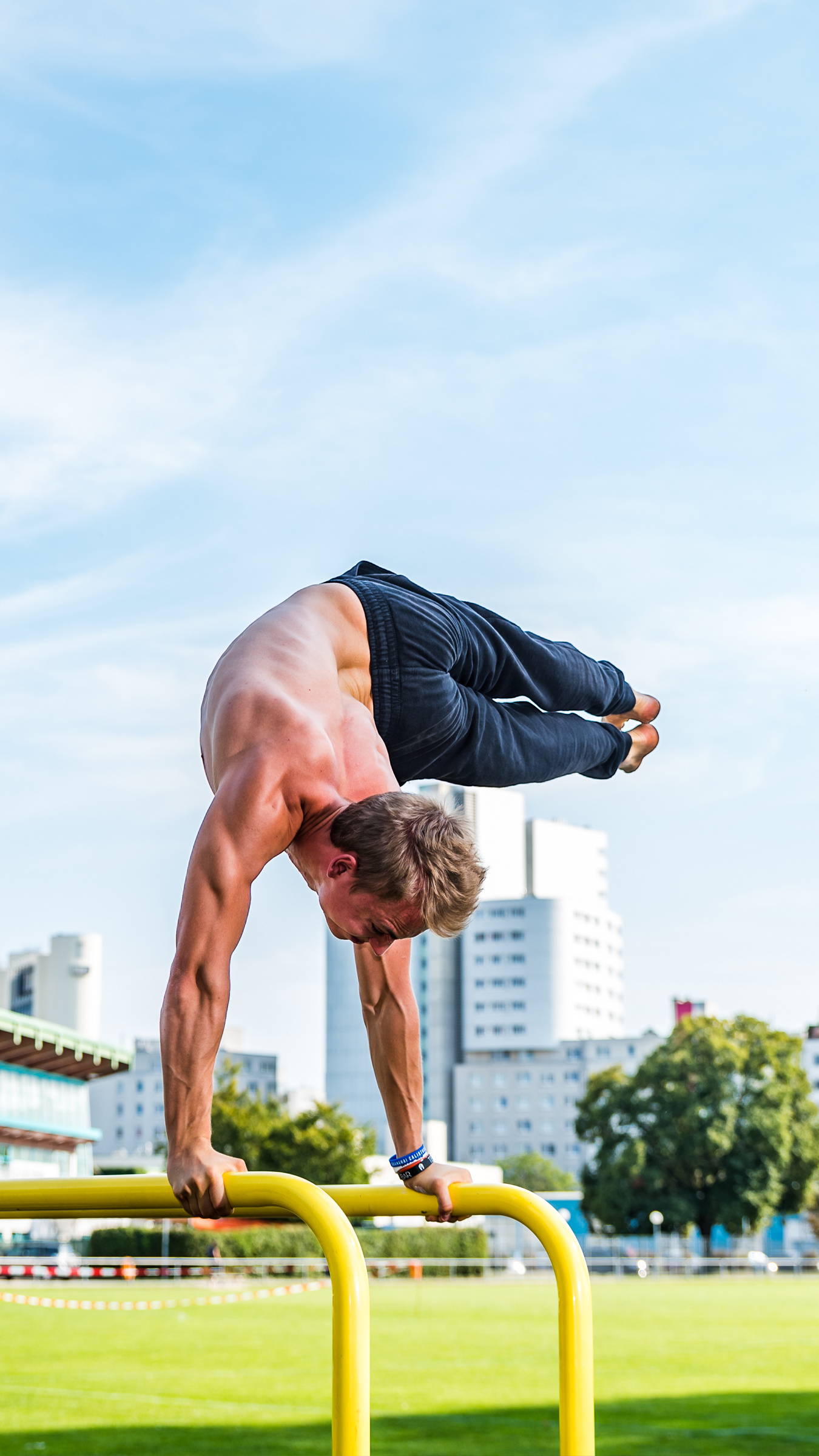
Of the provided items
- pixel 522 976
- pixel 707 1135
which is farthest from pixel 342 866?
pixel 522 976

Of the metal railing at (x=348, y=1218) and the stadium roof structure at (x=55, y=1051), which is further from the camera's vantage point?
the stadium roof structure at (x=55, y=1051)

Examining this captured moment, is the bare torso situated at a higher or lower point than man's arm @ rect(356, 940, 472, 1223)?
higher

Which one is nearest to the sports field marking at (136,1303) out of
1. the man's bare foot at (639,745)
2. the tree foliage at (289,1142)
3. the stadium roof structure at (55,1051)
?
the tree foliage at (289,1142)

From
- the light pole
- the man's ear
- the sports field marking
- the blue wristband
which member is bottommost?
the light pole

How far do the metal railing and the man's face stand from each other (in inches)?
21.9

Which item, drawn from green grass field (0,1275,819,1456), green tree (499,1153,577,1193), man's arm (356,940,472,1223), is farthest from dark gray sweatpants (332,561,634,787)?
green tree (499,1153,577,1193)

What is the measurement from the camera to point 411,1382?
15.7 meters

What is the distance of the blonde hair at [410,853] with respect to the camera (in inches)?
132

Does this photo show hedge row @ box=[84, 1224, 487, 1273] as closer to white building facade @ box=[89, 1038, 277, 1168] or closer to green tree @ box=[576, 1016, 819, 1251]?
green tree @ box=[576, 1016, 819, 1251]

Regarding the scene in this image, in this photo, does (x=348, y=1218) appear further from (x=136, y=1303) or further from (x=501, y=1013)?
(x=501, y=1013)

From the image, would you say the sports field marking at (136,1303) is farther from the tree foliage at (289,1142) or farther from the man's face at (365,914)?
the man's face at (365,914)

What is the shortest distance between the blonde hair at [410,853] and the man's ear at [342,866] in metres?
0.01

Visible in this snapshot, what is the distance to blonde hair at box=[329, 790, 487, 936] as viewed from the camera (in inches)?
132

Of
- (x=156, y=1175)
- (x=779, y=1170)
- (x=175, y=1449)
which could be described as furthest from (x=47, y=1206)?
(x=779, y=1170)
